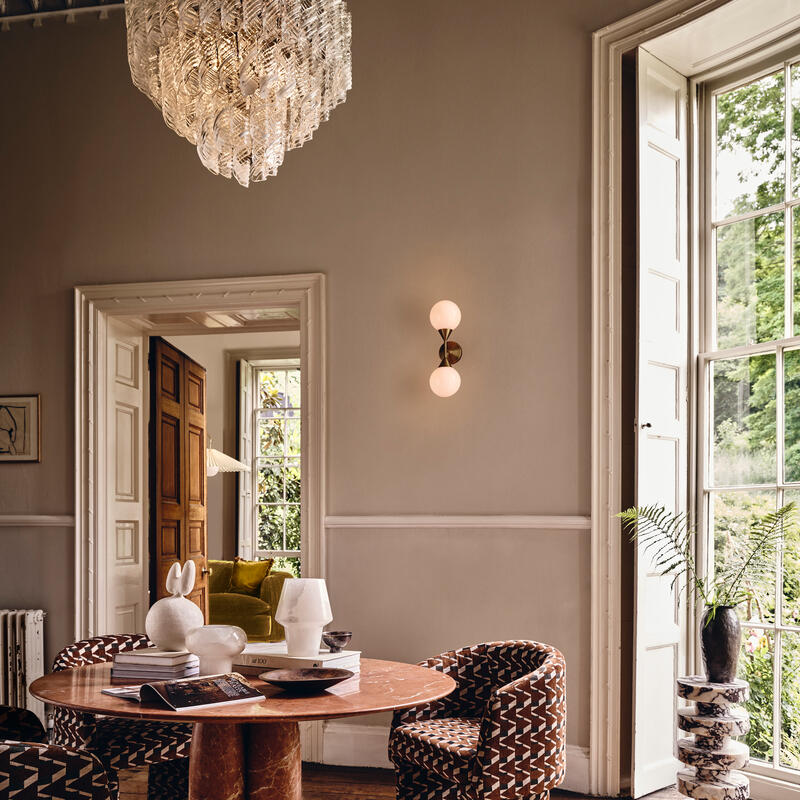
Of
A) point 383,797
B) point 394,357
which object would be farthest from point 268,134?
point 383,797

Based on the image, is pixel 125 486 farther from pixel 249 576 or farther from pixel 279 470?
pixel 279 470

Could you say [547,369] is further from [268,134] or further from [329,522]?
[268,134]

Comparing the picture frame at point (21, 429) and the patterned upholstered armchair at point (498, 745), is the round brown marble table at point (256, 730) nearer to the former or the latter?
the patterned upholstered armchair at point (498, 745)

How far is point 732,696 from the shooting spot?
3.19 m

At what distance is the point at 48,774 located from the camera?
6.22 ft

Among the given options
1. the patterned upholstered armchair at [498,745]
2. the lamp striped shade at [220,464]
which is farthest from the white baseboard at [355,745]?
the lamp striped shade at [220,464]

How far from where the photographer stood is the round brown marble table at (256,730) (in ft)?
7.75

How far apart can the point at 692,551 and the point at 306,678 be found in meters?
2.32

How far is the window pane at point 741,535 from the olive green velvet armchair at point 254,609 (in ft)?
14.2

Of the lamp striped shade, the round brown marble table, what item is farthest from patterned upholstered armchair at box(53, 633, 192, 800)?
the lamp striped shade

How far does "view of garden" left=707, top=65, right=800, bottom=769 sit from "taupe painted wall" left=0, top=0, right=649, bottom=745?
0.64 metres

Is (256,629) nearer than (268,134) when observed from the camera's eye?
No

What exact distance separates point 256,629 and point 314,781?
3.42 metres

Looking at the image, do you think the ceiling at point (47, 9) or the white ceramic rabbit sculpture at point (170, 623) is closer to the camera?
the white ceramic rabbit sculpture at point (170, 623)
